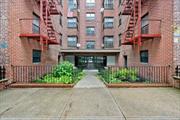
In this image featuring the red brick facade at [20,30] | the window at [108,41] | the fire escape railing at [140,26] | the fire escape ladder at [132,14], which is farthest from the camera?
the window at [108,41]

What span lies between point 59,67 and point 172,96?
931 centimetres

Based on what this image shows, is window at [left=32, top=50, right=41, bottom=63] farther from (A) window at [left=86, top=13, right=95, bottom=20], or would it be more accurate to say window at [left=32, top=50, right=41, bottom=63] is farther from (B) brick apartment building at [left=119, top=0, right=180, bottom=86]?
(A) window at [left=86, top=13, right=95, bottom=20]

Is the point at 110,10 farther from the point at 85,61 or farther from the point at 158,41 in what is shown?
the point at 158,41

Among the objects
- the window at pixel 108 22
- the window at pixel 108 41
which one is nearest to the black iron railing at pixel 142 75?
the window at pixel 108 41

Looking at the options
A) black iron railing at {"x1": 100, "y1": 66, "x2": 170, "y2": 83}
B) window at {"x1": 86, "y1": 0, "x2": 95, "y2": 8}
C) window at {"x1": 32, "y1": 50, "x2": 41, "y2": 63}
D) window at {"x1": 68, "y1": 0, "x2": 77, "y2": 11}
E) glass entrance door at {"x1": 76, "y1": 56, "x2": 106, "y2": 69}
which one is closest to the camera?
black iron railing at {"x1": 100, "y1": 66, "x2": 170, "y2": 83}

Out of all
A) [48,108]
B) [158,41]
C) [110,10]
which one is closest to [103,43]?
[110,10]

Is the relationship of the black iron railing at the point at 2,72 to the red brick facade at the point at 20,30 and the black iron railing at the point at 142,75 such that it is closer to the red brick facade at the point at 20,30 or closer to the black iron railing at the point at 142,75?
the red brick facade at the point at 20,30

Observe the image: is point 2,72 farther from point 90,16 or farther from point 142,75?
point 90,16

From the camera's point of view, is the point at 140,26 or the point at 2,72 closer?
the point at 2,72

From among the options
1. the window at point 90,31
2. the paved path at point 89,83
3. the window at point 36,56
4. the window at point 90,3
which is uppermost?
the window at point 90,3

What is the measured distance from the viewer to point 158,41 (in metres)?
12.8

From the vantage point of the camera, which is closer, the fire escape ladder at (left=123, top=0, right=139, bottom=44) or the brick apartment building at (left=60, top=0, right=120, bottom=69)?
the fire escape ladder at (left=123, top=0, right=139, bottom=44)

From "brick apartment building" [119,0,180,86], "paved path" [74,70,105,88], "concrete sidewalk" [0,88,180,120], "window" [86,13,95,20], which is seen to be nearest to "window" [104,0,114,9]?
"window" [86,13,95,20]

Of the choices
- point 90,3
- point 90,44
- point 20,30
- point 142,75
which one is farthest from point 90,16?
point 20,30
